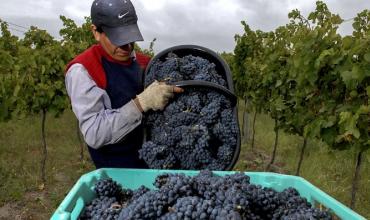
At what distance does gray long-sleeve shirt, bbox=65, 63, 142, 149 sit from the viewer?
7.85ft

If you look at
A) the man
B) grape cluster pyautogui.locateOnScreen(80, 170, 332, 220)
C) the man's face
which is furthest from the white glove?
grape cluster pyautogui.locateOnScreen(80, 170, 332, 220)

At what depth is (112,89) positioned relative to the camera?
2.71 meters

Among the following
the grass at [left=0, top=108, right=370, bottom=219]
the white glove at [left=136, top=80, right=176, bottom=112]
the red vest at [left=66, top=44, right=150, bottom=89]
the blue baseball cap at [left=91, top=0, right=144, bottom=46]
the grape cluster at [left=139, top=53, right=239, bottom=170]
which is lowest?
the grass at [left=0, top=108, right=370, bottom=219]

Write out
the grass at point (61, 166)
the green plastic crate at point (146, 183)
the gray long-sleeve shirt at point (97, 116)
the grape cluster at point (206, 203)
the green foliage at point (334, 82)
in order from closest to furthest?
1. the grape cluster at point (206, 203)
2. the green plastic crate at point (146, 183)
3. the gray long-sleeve shirt at point (97, 116)
4. the green foliage at point (334, 82)
5. the grass at point (61, 166)

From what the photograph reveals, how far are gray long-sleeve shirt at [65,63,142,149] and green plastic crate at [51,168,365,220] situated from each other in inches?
12.3

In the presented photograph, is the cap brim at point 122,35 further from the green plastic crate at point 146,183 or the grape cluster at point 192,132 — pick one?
the green plastic crate at point 146,183

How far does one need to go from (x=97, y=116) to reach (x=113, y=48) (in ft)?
1.59

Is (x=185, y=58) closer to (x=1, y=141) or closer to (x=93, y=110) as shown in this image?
(x=93, y=110)

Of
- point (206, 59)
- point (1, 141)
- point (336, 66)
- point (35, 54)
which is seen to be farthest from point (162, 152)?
point (1, 141)

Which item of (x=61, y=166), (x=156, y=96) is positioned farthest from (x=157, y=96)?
(x=61, y=166)

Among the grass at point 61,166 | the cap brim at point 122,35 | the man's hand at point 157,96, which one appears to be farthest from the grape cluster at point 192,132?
the grass at point 61,166

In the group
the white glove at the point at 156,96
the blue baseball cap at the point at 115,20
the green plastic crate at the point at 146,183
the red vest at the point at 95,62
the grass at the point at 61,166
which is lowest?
the grass at the point at 61,166

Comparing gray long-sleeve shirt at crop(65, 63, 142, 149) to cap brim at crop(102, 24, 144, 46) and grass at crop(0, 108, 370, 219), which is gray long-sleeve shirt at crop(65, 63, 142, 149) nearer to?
cap brim at crop(102, 24, 144, 46)

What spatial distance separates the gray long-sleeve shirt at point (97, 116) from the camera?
2.39 metres
